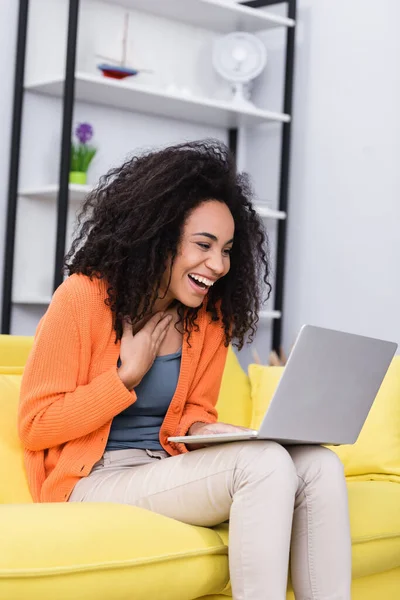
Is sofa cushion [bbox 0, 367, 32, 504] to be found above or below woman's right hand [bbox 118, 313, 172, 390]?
below

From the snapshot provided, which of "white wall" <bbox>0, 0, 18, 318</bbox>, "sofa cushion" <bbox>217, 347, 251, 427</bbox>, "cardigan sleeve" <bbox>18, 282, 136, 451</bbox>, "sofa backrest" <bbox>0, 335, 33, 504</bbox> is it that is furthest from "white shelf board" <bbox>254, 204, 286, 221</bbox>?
"cardigan sleeve" <bbox>18, 282, 136, 451</bbox>

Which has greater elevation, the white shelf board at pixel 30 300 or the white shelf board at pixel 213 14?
the white shelf board at pixel 213 14

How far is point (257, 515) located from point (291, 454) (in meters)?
0.22

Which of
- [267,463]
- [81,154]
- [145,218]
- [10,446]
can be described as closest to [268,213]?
[81,154]

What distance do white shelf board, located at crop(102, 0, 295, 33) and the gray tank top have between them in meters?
2.03

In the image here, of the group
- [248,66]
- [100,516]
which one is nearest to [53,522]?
[100,516]

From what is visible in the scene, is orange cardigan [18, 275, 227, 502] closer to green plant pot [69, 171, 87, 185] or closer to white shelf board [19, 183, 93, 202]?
white shelf board [19, 183, 93, 202]

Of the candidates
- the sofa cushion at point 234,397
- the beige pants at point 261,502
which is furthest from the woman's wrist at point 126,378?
the sofa cushion at point 234,397

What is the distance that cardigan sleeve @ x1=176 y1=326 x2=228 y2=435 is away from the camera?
1986 millimetres

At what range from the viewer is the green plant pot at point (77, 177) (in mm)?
3307

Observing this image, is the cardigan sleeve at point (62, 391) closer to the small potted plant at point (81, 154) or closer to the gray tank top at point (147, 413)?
the gray tank top at point (147, 413)

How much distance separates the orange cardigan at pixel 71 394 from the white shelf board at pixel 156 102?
157 centimetres

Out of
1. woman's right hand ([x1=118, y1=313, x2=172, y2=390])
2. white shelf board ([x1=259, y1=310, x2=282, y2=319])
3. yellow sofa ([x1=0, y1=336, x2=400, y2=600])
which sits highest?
white shelf board ([x1=259, y1=310, x2=282, y2=319])

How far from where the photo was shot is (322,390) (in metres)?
1.69
